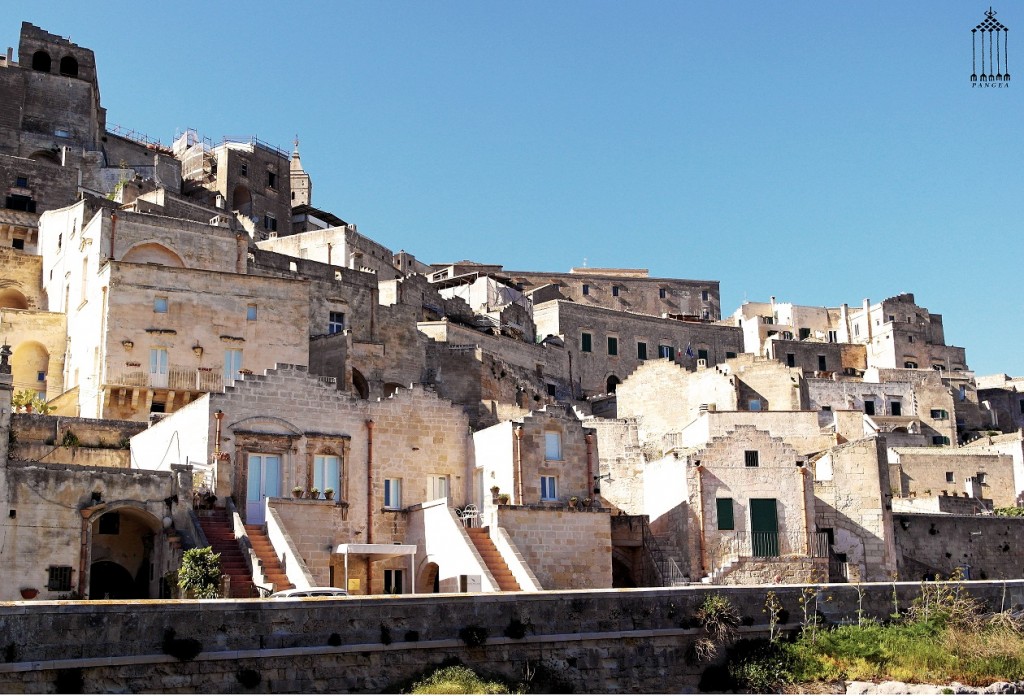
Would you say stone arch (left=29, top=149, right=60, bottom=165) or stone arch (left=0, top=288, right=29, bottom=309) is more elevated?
stone arch (left=29, top=149, right=60, bottom=165)

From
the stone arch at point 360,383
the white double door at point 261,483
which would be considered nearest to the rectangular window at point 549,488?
the white double door at point 261,483

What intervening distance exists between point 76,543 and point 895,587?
17966 millimetres

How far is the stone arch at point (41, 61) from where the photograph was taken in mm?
67375

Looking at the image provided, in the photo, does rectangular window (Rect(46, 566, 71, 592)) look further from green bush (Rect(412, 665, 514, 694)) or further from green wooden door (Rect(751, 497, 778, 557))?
green wooden door (Rect(751, 497, 778, 557))

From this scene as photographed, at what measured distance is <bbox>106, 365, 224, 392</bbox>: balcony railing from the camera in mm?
37906

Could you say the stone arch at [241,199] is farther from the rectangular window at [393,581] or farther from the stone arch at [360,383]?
the rectangular window at [393,581]

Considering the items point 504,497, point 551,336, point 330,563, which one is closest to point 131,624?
point 330,563

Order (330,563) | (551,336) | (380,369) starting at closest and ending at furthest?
1. (330,563)
2. (380,369)
3. (551,336)

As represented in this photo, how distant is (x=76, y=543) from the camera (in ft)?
88.5

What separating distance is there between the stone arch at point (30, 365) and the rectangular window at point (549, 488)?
1972cm

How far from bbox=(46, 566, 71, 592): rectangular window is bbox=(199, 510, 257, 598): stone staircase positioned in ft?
10.1

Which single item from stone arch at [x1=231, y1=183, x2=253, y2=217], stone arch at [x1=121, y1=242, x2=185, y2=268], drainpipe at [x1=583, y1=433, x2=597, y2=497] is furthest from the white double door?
stone arch at [x1=231, y1=183, x2=253, y2=217]

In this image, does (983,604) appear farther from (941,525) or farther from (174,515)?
(174,515)

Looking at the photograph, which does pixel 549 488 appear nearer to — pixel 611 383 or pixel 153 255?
pixel 153 255
